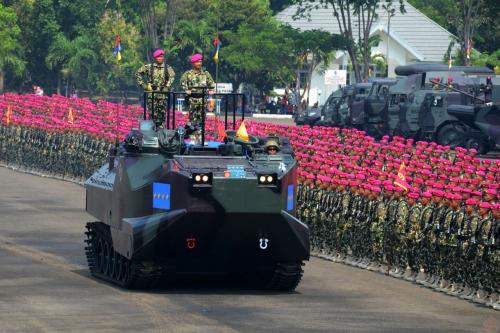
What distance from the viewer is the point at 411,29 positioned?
96375 millimetres

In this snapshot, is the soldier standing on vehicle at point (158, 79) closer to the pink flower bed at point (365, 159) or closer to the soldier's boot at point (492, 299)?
the pink flower bed at point (365, 159)

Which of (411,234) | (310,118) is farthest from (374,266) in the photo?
(310,118)

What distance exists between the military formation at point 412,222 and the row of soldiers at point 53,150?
503 inches

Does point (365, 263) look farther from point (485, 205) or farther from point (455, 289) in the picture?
point (485, 205)

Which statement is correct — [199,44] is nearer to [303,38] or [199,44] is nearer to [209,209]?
[303,38]

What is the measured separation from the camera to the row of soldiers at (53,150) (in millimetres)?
39688

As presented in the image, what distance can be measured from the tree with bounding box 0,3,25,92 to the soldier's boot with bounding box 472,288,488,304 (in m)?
68.1

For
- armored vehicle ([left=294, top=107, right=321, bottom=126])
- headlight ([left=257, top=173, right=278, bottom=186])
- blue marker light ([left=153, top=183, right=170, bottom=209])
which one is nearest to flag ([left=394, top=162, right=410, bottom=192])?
headlight ([left=257, top=173, right=278, bottom=186])

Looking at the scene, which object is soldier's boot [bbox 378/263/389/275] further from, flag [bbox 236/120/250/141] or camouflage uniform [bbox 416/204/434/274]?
flag [bbox 236/120/250/141]

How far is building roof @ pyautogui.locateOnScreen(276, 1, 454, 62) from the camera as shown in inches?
3674

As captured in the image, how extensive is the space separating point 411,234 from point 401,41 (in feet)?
238

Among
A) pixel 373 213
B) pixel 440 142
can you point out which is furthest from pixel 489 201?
pixel 440 142

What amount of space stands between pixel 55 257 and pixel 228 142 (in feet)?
15.4

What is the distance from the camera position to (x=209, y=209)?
1883cm
